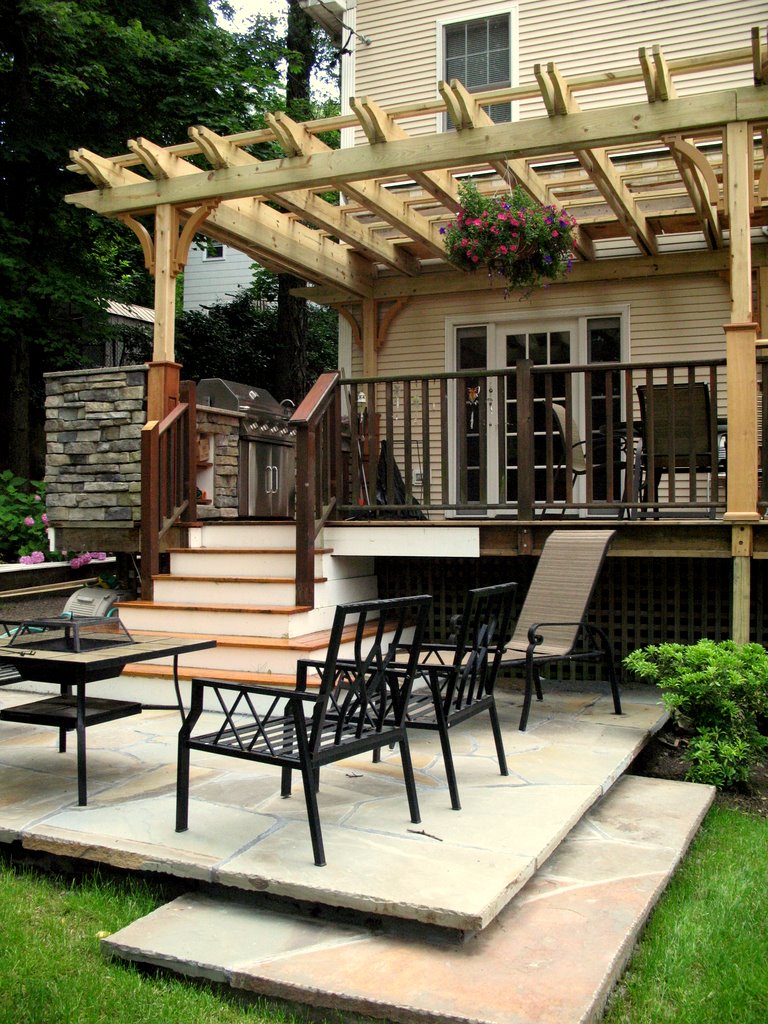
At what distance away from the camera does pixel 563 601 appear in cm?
554

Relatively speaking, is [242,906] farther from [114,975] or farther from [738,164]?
[738,164]

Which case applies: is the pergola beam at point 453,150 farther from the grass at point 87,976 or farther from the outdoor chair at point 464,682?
the grass at point 87,976

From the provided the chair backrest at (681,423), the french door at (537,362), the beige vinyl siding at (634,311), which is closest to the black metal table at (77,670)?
the chair backrest at (681,423)

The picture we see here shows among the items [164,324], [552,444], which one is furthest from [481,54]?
[552,444]

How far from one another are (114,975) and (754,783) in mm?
3352

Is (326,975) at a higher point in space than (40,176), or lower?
lower

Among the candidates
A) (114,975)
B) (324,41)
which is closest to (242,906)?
(114,975)

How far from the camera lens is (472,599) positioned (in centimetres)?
387

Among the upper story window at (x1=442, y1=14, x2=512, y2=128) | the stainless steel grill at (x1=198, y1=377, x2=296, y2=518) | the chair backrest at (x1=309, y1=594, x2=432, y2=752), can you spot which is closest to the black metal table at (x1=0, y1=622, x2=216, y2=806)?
the chair backrest at (x1=309, y1=594, x2=432, y2=752)

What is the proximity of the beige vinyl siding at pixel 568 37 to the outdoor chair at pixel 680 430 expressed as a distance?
12.1 feet

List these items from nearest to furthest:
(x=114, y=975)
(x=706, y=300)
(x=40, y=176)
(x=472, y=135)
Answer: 1. (x=114, y=975)
2. (x=472, y=135)
3. (x=706, y=300)
4. (x=40, y=176)

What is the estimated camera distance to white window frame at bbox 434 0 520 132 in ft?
32.0

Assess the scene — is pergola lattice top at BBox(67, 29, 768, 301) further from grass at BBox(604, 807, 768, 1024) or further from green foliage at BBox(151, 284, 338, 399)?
green foliage at BBox(151, 284, 338, 399)

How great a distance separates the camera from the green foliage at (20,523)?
10391 mm
